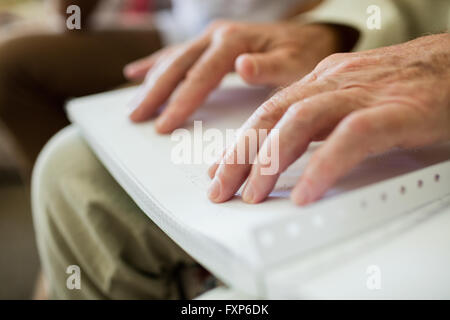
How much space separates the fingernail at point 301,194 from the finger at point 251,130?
0.16ft

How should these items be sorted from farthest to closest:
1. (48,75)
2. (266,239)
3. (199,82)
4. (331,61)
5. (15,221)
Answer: (15,221) < (48,75) < (199,82) < (331,61) < (266,239)

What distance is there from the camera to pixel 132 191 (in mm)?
349

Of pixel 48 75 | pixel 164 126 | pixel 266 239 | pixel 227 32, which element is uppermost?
pixel 48 75

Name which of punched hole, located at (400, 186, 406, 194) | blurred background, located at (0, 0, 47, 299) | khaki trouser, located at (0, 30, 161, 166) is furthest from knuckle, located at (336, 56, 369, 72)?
blurred background, located at (0, 0, 47, 299)

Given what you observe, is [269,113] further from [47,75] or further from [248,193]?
[47,75]

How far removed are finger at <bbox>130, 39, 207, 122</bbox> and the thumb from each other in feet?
0.21

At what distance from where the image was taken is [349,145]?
0.26m

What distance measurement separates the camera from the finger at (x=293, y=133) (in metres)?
0.27

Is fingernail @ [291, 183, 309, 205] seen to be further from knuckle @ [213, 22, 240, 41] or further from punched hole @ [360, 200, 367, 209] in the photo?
knuckle @ [213, 22, 240, 41]

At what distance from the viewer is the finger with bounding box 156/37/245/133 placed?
429mm

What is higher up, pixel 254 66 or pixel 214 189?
pixel 254 66

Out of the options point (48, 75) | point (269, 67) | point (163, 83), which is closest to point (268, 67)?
point (269, 67)

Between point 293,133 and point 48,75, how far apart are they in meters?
0.77

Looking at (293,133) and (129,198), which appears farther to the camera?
(129,198)
